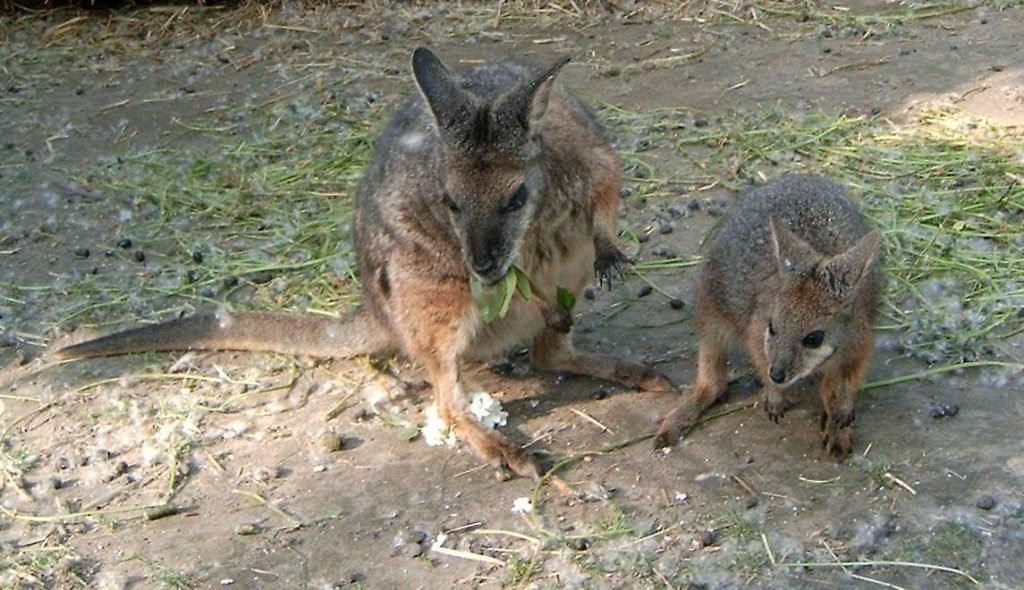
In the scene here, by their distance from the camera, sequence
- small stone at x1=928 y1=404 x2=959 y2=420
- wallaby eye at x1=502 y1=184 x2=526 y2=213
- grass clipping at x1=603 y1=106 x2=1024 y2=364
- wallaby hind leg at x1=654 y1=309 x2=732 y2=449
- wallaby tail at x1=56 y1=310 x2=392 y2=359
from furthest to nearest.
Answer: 1. wallaby tail at x1=56 y1=310 x2=392 y2=359
2. grass clipping at x1=603 y1=106 x2=1024 y2=364
3. wallaby hind leg at x1=654 y1=309 x2=732 y2=449
4. small stone at x1=928 y1=404 x2=959 y2=420
5. wallaby eye at x1=502 y1=184 x2=526 y2=213

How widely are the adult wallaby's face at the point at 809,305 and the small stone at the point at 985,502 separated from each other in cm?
55

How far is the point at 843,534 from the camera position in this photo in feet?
11.2

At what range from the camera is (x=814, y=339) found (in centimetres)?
364

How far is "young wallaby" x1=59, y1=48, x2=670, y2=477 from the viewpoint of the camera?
3750 mm

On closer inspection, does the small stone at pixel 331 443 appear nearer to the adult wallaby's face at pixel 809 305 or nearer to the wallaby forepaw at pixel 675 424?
the wallaby forepaw at pixel 675 424

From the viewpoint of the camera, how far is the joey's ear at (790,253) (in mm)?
3660

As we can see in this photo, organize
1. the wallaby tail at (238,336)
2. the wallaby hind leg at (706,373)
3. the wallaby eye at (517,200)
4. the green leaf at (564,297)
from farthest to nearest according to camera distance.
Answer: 1. the wallaby tail at (238,336)
2. the green leaf at (564,297)
3. the wallaby hind leg at (706,373)
4. the wallaby eye at (517,200)

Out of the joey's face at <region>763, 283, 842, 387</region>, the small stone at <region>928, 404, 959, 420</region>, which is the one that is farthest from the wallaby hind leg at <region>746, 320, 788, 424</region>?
the small stone at <region>928, 404, 959, 420</region>

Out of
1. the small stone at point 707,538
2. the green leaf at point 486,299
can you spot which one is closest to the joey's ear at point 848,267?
the small stone at point 707,538

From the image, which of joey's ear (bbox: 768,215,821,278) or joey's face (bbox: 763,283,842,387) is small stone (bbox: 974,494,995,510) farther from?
joey's ear (bbox: 768,215,821,278)

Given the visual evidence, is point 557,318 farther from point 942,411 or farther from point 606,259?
point 942,411

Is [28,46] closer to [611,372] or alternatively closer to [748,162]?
[748,162]

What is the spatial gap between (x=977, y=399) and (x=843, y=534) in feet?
2.80

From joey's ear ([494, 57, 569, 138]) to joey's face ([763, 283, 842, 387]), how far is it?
87 cm
